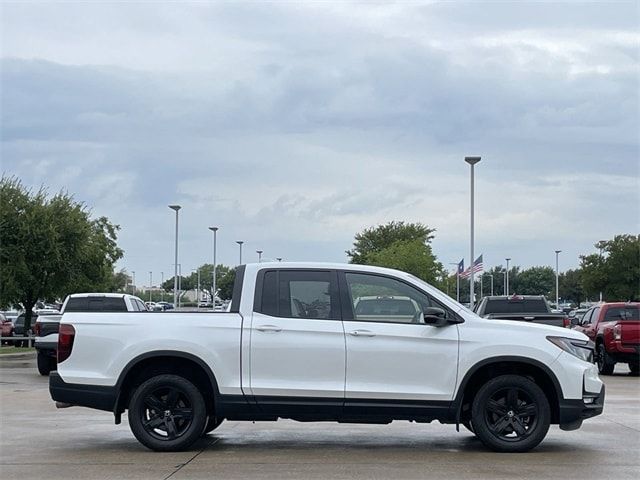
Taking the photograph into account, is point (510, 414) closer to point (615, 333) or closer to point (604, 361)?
point (615, 333)

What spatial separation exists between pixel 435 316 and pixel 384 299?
73 cm

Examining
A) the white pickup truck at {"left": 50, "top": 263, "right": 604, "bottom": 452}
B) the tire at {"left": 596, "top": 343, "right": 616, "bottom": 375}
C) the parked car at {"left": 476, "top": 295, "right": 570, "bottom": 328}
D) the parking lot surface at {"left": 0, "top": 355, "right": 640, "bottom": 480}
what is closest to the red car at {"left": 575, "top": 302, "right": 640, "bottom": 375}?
the tire at {"left": 596, "top": 343, "right": 616, "bottom": 375}

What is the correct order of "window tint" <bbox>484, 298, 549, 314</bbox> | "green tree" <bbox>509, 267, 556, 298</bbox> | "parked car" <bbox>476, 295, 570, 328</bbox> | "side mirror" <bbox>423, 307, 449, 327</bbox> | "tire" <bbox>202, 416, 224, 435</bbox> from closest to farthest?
"side mirror" <bbox>423, 307, 449, 327</bbox> < "tire" <bbox>202, 416, 224, 435</bbox> < "parked car" <bbox>476, 295, 570, 328</bbox> < "window tint" <bbox>484, 298, 549, 314</bbox> < "green tree" <bbox>509, 267, 556, 298</bbox>

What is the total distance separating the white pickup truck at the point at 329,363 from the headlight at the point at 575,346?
2 centimetres

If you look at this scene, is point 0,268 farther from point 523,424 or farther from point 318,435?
point 523,424

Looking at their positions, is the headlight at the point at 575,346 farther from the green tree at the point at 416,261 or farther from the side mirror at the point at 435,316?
the green tree at the point at 416,261

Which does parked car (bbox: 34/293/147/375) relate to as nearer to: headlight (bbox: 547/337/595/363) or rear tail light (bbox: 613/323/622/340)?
rear tail light (bbox: 613/323/622/340)

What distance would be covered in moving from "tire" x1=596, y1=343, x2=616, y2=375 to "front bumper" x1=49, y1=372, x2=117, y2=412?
16.8 meters

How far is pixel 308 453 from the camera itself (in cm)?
1051

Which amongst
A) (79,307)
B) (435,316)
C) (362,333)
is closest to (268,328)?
(362,333)

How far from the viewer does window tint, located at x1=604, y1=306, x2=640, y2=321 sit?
84.0 feet

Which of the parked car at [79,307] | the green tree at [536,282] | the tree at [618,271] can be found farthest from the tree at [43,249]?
the green tree at [536,282]

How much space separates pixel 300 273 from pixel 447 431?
132 inches

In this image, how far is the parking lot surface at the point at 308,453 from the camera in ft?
30.4
